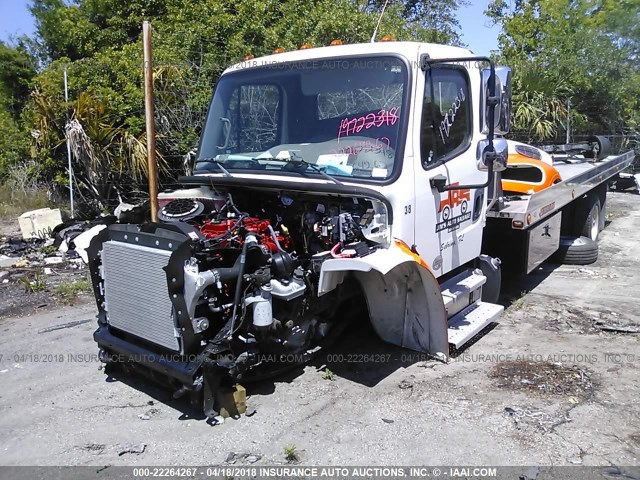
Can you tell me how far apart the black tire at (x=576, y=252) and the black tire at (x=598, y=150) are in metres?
1.51

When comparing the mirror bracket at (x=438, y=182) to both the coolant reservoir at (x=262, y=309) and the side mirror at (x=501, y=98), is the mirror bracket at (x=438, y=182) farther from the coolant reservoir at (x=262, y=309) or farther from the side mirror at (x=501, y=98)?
the coolant reservoir at (x=262, y=309)

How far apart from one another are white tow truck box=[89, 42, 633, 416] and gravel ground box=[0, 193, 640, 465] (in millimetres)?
282

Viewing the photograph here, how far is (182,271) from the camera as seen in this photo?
3590 mm

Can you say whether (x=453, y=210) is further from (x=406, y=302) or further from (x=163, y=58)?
(x=163, y=58)

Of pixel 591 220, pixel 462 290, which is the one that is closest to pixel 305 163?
pixel 462 290

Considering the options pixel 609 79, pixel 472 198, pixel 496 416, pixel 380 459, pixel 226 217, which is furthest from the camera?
pixel 609 79

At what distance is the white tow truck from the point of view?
3797mm

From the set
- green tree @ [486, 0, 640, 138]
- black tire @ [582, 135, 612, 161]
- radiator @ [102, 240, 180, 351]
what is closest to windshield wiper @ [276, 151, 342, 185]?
radiator @ [102, 240, 180, 351]

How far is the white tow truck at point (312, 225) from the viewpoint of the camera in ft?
12.5

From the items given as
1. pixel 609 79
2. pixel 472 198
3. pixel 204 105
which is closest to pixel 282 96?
pixel 472 198

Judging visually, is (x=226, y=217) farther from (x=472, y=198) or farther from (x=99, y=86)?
(x=99, y=86)

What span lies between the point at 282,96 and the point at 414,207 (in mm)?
1492

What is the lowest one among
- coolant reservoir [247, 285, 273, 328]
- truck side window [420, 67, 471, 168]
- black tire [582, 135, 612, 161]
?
coolant reservoir [247, 285, 273, 328]

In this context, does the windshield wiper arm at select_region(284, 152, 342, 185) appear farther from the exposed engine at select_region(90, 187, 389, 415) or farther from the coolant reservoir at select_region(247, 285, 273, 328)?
the coolant reservoir at select_region(247, 285, 273, 328)
